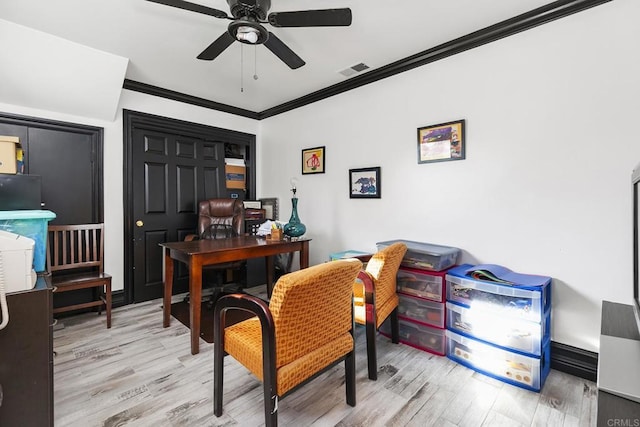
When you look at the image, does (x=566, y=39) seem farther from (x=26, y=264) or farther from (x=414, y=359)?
(x=26, y=264)

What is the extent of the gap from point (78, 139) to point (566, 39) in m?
4.34

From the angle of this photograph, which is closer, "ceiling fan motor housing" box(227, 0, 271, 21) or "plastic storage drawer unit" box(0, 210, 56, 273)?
"plastic storage drawer unit" box(0, 210, 56, 273)

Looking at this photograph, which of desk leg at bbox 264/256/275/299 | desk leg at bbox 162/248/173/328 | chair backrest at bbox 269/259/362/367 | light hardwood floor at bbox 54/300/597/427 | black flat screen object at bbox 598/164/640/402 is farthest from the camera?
desk leg at bbox 264/256/275/299

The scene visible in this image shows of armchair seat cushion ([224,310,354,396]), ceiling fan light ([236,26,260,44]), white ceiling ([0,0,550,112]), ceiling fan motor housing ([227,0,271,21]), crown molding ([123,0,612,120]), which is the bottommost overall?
armchair seat cushion ([224,310,354,396])

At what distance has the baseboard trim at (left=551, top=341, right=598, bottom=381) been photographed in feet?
6.43

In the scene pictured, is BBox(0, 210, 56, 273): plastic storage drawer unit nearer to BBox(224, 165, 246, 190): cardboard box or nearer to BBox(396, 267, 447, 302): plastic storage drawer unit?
BBox(396, 267, 447, 302): plastic storage drawer unit

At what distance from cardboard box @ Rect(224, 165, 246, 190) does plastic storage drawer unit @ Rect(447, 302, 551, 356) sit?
326 cm

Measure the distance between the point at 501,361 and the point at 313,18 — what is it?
2501 mm

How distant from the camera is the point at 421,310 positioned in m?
2.42

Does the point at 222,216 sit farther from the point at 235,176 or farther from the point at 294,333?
the point at 294,333

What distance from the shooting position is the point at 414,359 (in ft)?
7.41

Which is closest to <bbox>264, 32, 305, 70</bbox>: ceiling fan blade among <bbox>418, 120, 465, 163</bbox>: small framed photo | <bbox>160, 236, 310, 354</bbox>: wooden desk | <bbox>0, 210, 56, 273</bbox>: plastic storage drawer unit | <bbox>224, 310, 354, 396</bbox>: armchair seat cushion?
<bbox>418, 120, 465, 163</bbox>: small framed photo

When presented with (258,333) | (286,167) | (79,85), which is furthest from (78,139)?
(258,333)

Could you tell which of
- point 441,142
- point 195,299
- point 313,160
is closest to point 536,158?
point 441,142
